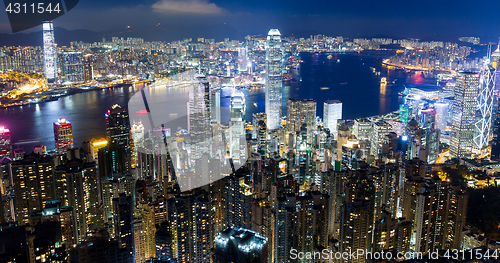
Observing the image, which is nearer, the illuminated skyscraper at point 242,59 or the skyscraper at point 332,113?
the skyscraper at point 332,113

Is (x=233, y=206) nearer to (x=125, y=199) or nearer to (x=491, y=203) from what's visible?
(x=125, y=199)

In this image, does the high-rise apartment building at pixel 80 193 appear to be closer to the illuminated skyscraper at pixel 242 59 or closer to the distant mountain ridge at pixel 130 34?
the distant mountain ridge at pixel 130 34

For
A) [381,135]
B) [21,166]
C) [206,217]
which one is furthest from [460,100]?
[21,166]

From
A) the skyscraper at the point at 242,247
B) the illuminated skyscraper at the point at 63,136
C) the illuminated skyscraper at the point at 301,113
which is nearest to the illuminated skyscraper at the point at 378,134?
the illuminated skyscraper at the point at 301,113

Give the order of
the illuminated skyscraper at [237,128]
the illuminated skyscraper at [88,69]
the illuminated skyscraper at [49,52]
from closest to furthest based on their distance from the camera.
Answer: the illuminated skyscraper at [49,52], the illuminated skyscraper at [237,128], the illuminated skyscraper at [88,69]

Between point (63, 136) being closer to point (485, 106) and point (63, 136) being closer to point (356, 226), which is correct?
point (356, 226)
